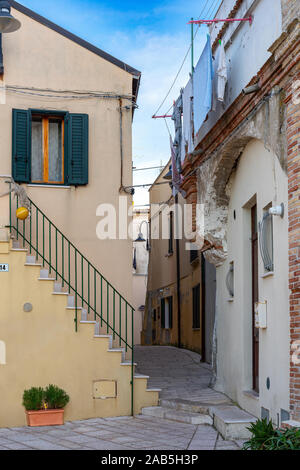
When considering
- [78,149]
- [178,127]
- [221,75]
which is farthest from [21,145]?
[221,75]

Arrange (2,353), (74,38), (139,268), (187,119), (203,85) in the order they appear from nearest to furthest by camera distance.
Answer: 1. (2,353)
2. (203,85)
3. (74,38)
4. (187,119)
5. (139,268)

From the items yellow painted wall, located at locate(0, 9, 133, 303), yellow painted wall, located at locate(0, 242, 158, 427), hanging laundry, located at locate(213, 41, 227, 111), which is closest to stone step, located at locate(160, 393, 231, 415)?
yellow painted wall, located at locate(0, 242, 158, 427)

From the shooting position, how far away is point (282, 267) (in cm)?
761

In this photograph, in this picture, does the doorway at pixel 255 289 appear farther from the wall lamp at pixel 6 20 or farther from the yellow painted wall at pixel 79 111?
the wall lamp at pixel 6 20

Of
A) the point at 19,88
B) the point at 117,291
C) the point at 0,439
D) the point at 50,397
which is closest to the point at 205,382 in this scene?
the point at 117,291

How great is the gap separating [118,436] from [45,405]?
5.35 ft

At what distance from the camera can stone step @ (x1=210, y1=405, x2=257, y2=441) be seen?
27.2 feet

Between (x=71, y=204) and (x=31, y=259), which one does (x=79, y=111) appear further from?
(x=31, y=259)

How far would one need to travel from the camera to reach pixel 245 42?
965 cm

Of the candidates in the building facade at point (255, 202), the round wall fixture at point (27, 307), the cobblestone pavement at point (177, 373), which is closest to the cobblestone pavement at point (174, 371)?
the cobblestone pavement at point (177, 373)

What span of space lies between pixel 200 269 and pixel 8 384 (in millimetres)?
8383

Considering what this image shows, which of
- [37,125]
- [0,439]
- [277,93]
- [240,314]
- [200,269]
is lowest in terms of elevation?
[0,439]
